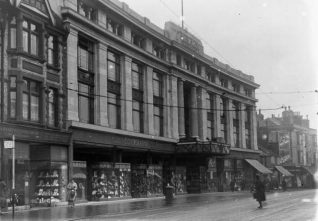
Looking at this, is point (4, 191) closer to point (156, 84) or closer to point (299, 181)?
point (156, 84)

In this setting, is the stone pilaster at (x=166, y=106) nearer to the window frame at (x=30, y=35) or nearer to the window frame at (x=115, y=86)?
the window frame at (x=115, y=86)

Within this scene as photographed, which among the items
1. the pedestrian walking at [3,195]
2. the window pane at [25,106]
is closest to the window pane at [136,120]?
the window pane at [25,106]

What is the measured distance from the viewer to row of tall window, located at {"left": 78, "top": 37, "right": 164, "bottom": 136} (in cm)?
3916

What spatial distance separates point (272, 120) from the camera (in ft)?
317

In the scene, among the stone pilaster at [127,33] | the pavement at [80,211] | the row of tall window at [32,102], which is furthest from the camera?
the stone pilaster at [127,33]

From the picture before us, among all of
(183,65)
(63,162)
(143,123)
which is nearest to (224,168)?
(183,65)

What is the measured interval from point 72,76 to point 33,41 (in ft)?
15.1

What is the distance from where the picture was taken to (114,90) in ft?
141

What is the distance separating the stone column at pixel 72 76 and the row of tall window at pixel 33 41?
53.1 inches

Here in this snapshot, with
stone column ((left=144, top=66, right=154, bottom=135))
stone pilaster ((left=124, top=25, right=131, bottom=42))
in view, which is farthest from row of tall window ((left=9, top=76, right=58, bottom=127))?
stone column ((left=144, top=66, right=154, bottom=135))

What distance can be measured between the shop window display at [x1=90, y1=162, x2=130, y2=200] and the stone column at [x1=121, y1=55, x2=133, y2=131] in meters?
3.53

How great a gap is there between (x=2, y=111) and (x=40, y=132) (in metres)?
3.38

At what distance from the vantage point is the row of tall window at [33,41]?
30.9 metres

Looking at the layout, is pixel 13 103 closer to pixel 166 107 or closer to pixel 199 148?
pixel 166 107
